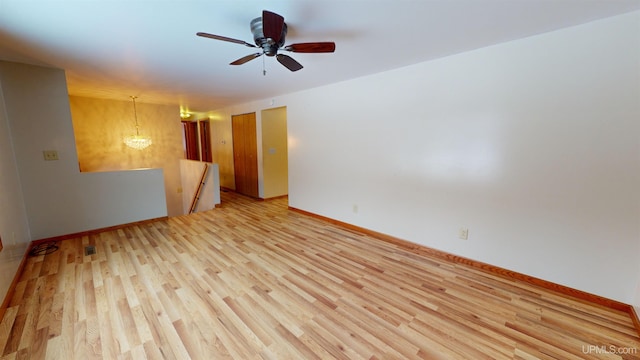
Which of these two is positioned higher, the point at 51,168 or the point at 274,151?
the point at 274,151

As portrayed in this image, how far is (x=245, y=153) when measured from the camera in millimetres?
5855

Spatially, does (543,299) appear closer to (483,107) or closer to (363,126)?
(483,107)

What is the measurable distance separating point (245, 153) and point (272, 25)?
4.52 m

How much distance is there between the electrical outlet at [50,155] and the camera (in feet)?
10.2

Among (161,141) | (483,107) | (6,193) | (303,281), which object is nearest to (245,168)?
(161,141)

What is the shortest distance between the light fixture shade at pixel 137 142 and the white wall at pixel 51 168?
63.5 inches

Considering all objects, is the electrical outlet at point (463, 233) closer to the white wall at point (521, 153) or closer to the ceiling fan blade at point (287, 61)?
the white wall at point (521, 153)

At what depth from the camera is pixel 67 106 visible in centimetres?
322

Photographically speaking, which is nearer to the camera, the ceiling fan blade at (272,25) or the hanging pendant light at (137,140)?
the ceiling fan blade at (272,25)

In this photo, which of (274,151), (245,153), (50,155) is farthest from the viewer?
(245,153)

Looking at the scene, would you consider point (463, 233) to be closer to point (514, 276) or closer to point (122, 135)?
point (514, 276)

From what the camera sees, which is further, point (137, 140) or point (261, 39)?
point (137, 140)

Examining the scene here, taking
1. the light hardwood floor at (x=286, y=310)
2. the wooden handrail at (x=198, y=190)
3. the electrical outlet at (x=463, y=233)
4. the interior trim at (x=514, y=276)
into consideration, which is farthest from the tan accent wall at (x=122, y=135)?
the electrical outlet at (x=463, y=233)

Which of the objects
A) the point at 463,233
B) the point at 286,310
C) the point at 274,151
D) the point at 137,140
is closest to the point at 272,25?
the point at 286,310
